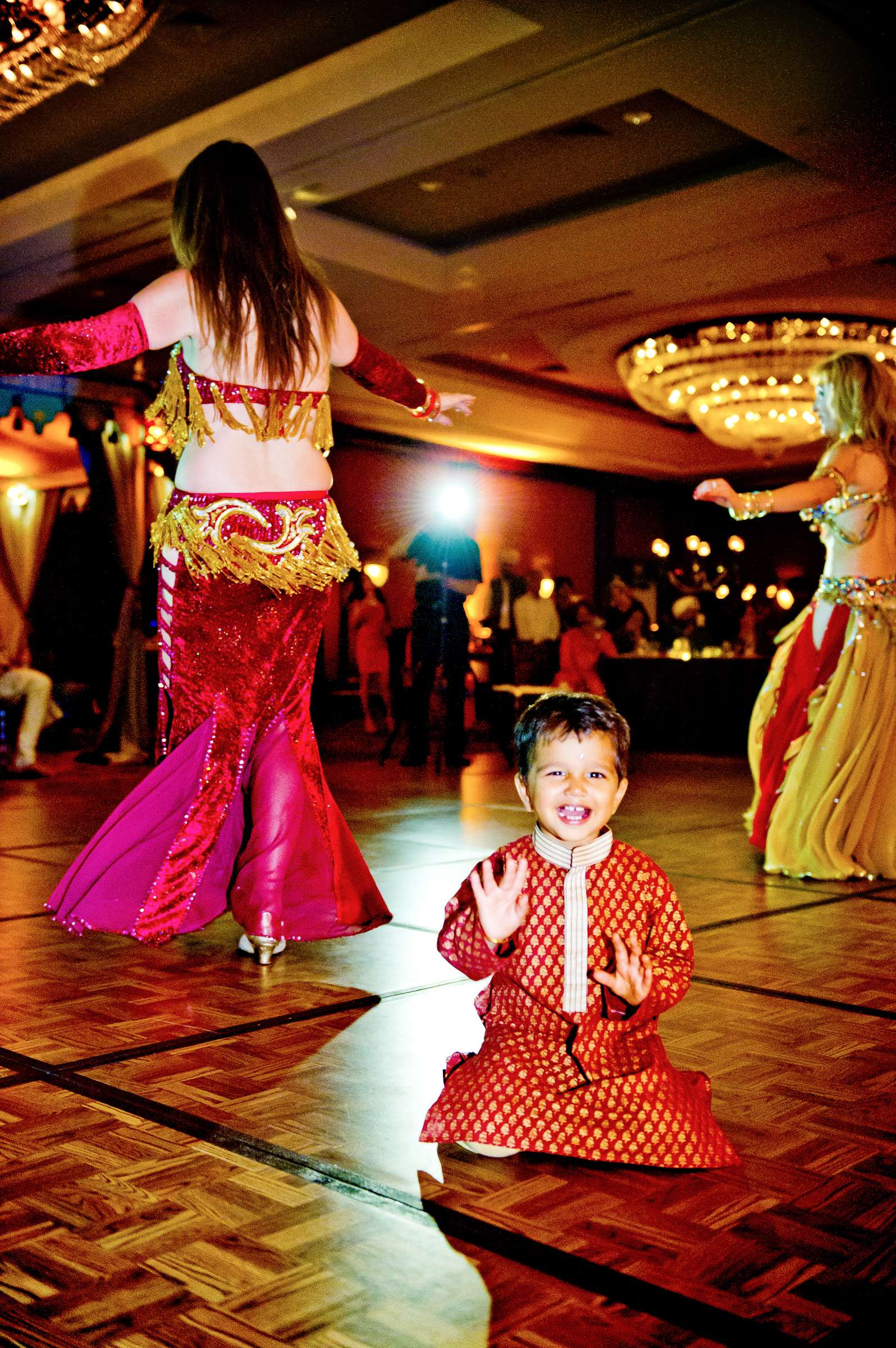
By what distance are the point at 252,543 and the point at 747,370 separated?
766 cm

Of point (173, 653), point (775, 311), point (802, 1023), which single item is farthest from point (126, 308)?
point (775, 311)

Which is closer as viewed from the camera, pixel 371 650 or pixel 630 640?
pixel 371 650

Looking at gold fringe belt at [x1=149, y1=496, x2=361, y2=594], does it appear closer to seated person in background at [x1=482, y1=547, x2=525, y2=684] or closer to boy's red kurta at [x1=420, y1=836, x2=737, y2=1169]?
boy's red kurta at [x1=420, y1=836, x2=737, y2=1169]

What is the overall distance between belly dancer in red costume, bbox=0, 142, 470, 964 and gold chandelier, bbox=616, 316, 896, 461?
281 inches

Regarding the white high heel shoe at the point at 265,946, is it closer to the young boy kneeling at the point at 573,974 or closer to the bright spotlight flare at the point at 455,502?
the young boy kneeling at the point at 573,974

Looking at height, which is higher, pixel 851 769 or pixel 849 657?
pixel 849 657

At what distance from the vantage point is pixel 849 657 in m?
3.48

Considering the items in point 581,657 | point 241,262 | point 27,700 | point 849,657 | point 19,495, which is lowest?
point 27,700

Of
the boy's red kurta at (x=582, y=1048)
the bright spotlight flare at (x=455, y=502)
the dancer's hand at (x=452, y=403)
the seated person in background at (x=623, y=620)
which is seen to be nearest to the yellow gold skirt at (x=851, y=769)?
the dancer's hand at (x=452, y=403)

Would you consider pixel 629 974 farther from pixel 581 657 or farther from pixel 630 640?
pixel 630 640

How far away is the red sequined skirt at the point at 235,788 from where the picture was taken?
2246mm

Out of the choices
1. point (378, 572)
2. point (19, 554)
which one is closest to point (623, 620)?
point (378, 572)

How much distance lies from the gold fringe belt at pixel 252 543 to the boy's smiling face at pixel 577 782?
961mm

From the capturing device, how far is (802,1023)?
1.88m
